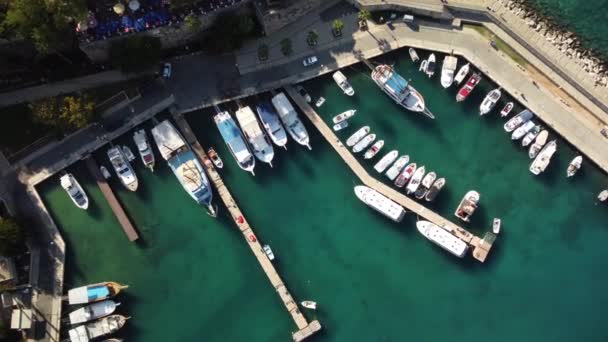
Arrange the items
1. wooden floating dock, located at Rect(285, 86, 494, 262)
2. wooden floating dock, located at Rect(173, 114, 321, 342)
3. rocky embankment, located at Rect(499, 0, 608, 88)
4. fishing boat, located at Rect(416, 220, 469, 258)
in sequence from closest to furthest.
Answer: wooden floating dock, located at Rect(173, 114, 321, 342) → fishing boat, located at Rect(416, 220, 469, 258) → wooden floating dock, located at Rect(285, 86, 494, 262) → rocky embankment, located at Rect(499, 0, 608, 88)

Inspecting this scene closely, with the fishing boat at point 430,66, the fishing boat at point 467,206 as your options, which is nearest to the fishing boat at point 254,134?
the fishing boat at point 430,66

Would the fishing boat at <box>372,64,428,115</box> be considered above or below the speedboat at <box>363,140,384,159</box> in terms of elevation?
above

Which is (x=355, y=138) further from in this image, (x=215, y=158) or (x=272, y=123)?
(x=215, y=158)

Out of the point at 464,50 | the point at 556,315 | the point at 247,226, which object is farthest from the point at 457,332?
the point at 464,50

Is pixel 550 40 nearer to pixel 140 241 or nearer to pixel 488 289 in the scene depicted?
pixel 488 289

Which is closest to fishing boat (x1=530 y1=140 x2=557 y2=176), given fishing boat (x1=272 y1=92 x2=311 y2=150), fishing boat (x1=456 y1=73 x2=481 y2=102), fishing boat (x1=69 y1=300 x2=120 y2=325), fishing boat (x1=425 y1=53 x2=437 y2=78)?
fishing boat (x1=456 y1=73 x2=481 y2=102)

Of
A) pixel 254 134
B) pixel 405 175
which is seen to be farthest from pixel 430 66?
pixel 254 134

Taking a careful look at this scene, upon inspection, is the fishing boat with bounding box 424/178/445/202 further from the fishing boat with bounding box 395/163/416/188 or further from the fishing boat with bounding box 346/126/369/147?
the fishing boat with bounding box 346/126/369/147

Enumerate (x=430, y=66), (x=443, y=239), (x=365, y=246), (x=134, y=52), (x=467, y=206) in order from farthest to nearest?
1. (x=430, y=66)
2. (x=365, y=246)
3. (x=467, y=206)
4. (x=443, y=239)
5. (x=134, y=52)
